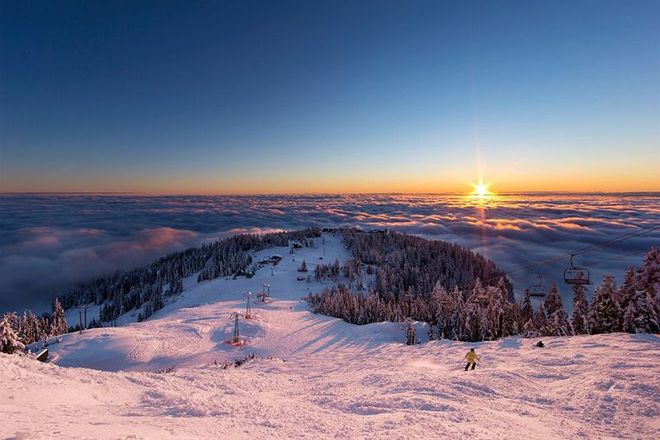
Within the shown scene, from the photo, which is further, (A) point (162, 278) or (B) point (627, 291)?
(A) point (162, 278)

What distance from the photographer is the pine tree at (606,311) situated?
96.9ft

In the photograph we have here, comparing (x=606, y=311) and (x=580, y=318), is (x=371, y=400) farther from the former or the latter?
(x=580, y=318)

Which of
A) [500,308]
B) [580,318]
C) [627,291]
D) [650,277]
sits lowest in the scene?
[500,308]

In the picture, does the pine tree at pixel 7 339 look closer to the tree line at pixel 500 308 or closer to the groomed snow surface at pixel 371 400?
the groomed snow surface at pixel 371 400

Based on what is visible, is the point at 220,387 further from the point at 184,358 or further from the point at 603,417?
the point at 184,358

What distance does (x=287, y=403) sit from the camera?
11484 mm

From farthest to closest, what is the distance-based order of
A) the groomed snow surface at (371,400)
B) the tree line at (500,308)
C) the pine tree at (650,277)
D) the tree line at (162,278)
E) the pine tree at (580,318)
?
the tree line at (162,278)
the pine tree at (580,318)
the tree line at (500,308)
the pine tree at (650,277)
the groomed snow surface at (371,400)

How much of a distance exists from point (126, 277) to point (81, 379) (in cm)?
17739

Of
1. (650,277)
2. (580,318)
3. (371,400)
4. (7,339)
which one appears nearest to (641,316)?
(650,277)

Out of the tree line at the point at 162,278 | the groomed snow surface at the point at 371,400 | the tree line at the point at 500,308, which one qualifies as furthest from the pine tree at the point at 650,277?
the tree line at the point at 162,278

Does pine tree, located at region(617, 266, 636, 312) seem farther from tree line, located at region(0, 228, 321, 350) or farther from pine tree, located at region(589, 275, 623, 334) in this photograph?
tree line, located at region(0, 228, 321, 350)

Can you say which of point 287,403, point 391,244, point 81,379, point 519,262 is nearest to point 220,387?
point 287,403

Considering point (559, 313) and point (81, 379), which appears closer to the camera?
point (81, 379)

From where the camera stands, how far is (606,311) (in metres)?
30.5
